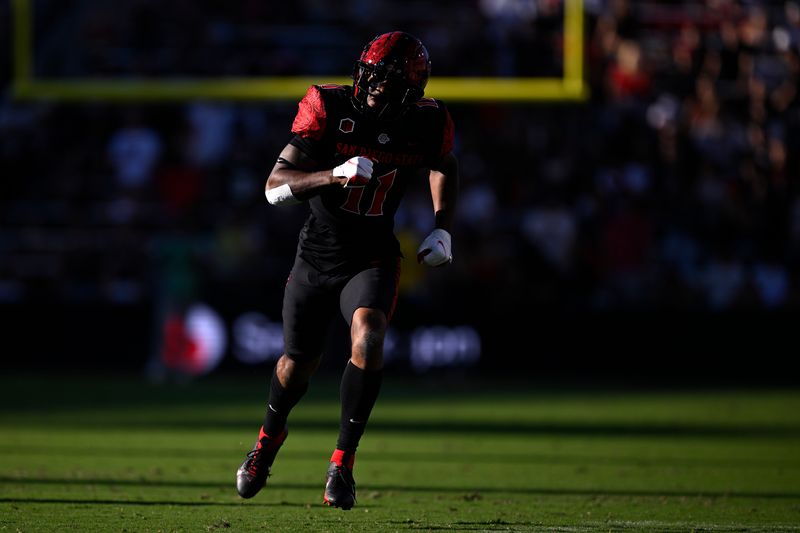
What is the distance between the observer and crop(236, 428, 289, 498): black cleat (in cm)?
620

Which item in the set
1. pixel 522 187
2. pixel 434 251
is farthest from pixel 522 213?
pixel 434 251

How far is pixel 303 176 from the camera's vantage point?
5.82 meters

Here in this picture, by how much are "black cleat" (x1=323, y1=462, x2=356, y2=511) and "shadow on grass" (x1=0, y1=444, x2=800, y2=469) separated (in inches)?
107

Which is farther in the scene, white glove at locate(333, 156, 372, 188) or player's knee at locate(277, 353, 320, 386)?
player's knee at locate(277, 353, 320, 386)

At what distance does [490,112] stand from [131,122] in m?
4.53

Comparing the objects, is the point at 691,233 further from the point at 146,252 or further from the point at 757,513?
the point at 757,513

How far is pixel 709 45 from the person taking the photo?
15.4 m

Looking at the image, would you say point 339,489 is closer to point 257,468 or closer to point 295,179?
point 257,468

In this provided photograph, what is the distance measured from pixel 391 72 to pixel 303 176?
63cm

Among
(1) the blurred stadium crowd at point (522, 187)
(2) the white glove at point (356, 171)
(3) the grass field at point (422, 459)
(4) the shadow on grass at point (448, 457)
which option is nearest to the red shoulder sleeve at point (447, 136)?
(2) the white glove at point (356, 171)

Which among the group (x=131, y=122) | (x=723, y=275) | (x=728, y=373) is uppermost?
(x=131, y=122)

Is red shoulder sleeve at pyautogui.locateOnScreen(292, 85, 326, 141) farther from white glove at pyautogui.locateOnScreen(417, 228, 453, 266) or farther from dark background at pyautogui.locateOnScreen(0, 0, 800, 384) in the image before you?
dark background at pyautogui.locateOnScreen(0, 0, 800, 384)

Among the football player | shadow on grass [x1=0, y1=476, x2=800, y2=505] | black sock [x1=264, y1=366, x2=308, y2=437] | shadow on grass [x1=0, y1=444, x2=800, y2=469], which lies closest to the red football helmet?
the football player

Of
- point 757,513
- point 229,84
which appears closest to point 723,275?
point 229,84
